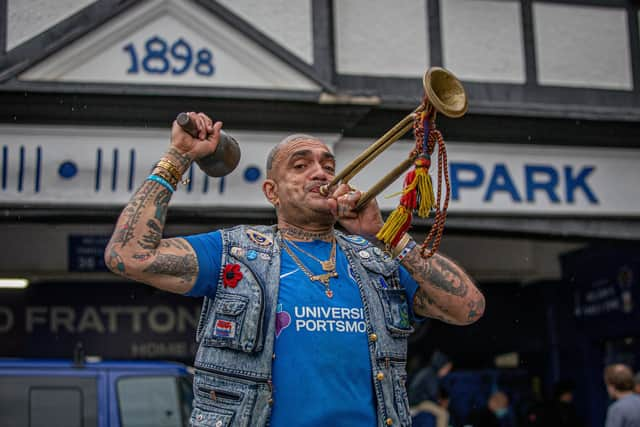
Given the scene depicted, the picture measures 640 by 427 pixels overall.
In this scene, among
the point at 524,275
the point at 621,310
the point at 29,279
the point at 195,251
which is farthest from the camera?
the point at 524,275

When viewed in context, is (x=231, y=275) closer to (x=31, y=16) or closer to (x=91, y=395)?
(x=91, y=395)

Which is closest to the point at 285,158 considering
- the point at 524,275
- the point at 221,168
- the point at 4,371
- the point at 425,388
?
the point at 221,168

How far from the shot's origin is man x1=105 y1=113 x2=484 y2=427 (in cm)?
262

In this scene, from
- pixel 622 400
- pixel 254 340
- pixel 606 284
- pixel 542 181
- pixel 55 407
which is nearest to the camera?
pixel 254 340

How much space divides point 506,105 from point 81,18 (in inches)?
148

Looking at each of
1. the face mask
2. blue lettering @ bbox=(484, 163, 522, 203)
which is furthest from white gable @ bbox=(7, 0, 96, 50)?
the face mask

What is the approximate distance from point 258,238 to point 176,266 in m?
0.35

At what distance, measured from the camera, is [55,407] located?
581 centimetres

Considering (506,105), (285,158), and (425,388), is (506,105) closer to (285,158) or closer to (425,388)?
(425,388)

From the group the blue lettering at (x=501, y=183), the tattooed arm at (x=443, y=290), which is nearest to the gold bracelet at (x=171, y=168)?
the tattooed arm at (x=443, y=290)

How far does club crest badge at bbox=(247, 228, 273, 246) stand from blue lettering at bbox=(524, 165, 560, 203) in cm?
525

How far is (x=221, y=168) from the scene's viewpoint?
114 inches

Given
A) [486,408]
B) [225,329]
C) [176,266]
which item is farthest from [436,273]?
[486,408]

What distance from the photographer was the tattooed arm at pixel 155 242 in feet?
8.60
